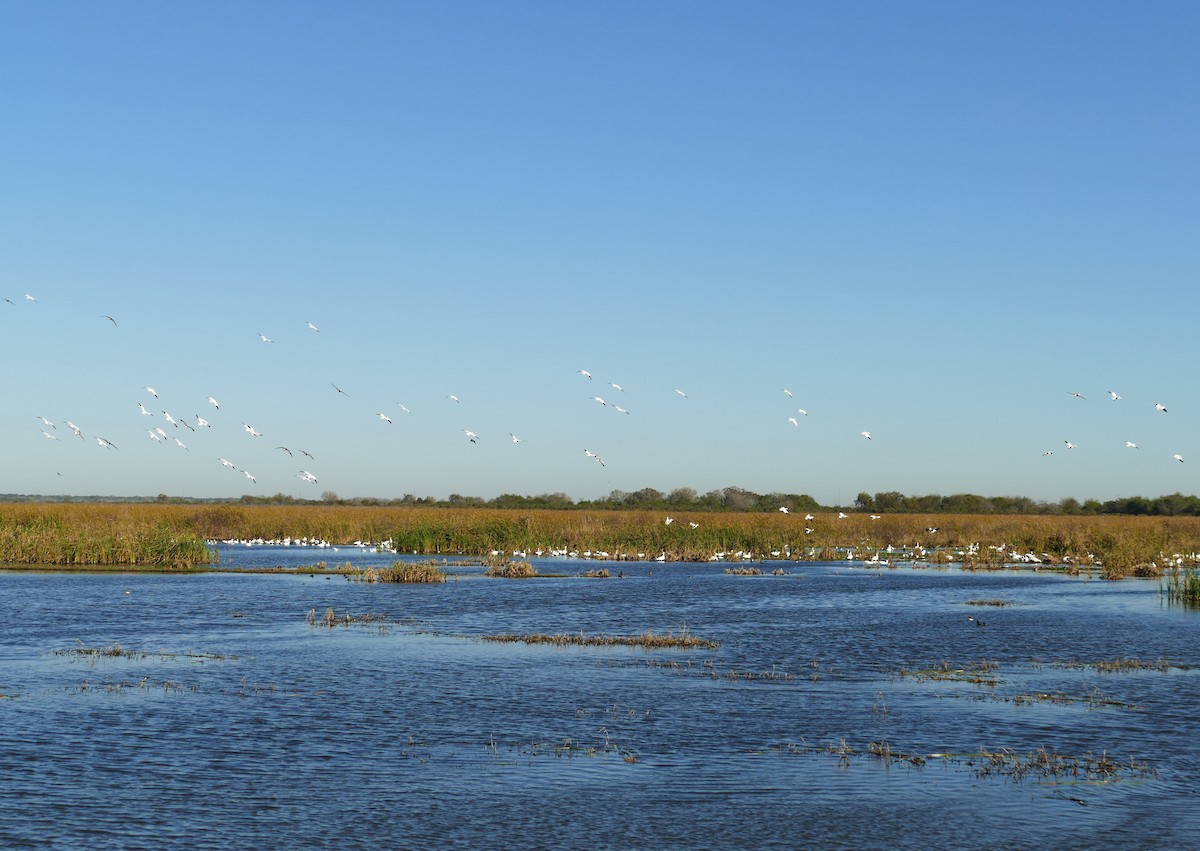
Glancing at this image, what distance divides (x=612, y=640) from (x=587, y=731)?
10507 mm

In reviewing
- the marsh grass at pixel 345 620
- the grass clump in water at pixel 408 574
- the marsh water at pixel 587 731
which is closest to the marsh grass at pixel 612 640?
the marsh water at pixel 587 731

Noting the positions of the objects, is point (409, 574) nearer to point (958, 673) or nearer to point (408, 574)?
point (408, 574)

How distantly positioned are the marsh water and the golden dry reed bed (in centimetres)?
1678

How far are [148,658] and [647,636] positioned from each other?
36.7 feet

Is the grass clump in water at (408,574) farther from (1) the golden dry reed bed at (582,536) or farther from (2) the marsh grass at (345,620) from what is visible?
(1) the golden dry reed bed at (582,536)

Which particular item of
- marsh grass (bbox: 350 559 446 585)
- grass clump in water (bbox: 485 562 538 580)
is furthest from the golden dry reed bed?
grass clump in water (bbox: 485 562 538 580)

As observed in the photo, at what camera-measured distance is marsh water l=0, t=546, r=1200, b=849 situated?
1352 centimetres

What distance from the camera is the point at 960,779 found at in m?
15.5

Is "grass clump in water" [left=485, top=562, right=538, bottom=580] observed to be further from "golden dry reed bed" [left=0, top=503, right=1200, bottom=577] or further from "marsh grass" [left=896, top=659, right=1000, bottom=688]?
"marsh grass" [left=896, top=659, right=1000, bottom=688]

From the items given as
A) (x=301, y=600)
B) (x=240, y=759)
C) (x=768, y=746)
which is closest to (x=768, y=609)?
(x=301, y=600)

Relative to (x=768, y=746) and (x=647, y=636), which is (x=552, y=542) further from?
(x=768, y=746)

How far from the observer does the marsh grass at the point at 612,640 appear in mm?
28359

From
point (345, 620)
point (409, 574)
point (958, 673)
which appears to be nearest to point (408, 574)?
point (409, 574)

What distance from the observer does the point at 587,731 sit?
60.2 ft
